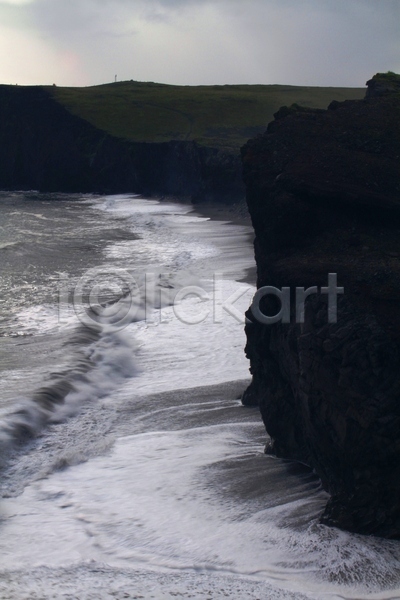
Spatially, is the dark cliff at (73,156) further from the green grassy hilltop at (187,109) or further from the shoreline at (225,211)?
the shoreline at (225,211)

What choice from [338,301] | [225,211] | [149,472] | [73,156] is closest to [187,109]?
[73,156]

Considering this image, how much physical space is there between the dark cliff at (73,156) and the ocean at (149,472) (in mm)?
35977

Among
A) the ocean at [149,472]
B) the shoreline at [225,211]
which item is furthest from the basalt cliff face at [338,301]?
the shoreline at [225,211]

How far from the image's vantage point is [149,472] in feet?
26.2

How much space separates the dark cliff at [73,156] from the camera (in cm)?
5497

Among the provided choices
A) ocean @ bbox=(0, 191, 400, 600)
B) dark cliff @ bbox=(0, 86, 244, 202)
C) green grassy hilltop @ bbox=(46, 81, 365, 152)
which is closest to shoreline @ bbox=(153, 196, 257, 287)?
dark cliff @ bbox=(0, 86, 244, 202)

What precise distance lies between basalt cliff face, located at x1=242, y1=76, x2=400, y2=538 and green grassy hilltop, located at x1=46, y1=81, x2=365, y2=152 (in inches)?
1556

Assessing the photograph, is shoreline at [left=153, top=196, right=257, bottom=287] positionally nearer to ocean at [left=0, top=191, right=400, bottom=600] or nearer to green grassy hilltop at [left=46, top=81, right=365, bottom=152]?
green grassy hilltop at [left=46, top=81, right=365, bottom=152]

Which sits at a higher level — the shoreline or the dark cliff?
the dark cliff

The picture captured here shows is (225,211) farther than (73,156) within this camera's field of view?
No

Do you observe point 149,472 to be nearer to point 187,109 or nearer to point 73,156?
point 73,156

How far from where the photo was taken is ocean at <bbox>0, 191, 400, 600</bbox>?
19.7 feet

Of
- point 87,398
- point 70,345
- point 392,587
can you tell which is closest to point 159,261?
point 70,345

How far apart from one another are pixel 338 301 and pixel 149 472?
2709mm
